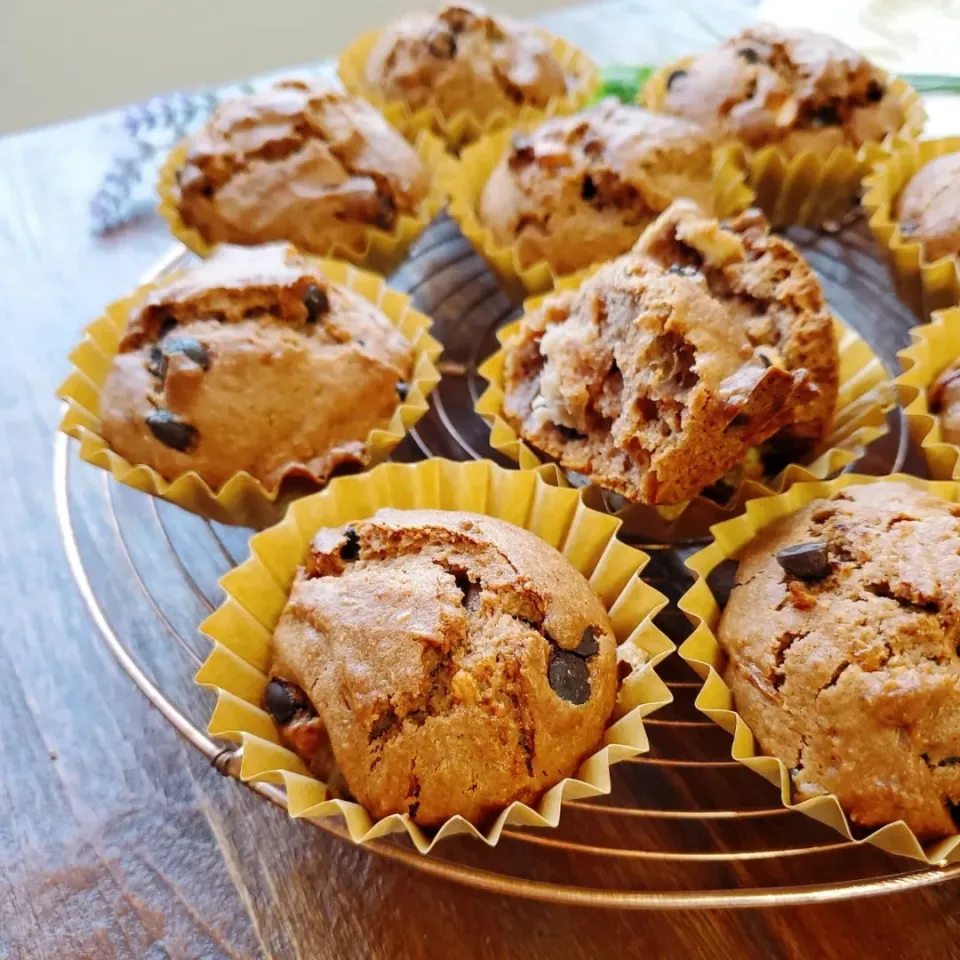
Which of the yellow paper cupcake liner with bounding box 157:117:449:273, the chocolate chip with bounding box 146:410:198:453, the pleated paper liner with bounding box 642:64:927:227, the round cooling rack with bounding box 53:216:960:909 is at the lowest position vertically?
the round cooling rack with bounding box 53:216:960:909

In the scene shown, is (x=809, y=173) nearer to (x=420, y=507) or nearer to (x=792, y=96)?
(x=792, y=96)

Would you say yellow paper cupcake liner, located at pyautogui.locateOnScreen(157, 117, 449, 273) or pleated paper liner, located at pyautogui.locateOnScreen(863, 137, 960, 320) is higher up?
yellow paper cupcake liner, located at pyautogui.locateOnScreen(157, 117, 449, 273)

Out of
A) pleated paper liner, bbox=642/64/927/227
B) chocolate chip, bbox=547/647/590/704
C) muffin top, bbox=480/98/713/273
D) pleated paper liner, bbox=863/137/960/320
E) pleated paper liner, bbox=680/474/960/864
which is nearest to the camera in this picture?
pleated paper liner, bbox=680/474/960/864

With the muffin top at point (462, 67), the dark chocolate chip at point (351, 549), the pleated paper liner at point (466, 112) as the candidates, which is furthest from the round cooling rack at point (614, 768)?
the muffin top at point (462, 67)

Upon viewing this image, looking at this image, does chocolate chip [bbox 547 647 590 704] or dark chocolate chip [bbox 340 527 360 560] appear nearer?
chocolate chip [bbox 547 647 590 704]

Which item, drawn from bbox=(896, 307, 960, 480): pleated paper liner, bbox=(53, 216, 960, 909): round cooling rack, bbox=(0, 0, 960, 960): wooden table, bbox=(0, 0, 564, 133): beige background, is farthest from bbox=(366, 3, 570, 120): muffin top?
bbox=(0, 0, 564, 133): beige background

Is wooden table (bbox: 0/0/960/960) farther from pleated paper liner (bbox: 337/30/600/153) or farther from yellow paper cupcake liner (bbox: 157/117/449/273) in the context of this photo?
pleated paper liner (bbox: 337/30/600/153)

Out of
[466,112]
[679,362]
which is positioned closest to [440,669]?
[679,362]

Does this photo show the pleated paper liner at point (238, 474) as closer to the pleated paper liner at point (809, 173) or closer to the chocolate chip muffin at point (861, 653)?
the chocolate chip muffin at point (861, 653)
